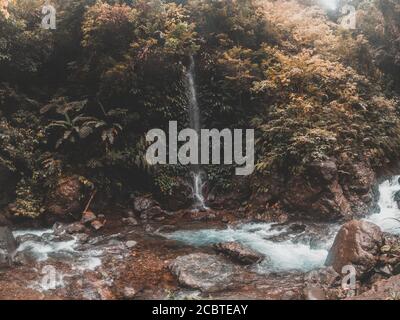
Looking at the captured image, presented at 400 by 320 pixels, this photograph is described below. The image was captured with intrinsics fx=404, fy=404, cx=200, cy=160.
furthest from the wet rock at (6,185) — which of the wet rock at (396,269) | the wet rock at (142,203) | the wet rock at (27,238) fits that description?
the wet rock at (396,269)

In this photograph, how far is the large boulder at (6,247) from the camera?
9.09 m

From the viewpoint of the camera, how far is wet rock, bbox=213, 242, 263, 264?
31.1 ft

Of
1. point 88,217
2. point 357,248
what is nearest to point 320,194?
point 357,248

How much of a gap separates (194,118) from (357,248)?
722 cm

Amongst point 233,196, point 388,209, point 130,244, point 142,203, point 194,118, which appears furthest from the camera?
point 194,118

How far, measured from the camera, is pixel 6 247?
31.1ft

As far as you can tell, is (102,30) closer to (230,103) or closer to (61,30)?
(61,30)

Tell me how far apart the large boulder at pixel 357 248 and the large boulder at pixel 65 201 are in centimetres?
705

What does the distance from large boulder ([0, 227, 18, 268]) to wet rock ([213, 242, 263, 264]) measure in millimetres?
4869

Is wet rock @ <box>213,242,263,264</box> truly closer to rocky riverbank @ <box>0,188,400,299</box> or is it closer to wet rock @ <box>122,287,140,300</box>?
rocky riverbank @ <box>0,188,400,299</box>

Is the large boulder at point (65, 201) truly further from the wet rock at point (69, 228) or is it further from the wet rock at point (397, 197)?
the wet rock at point (397, 197)

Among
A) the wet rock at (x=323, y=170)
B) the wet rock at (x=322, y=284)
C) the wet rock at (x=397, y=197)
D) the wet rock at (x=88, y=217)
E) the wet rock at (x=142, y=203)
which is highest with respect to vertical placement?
the wet rock at (x=323, y=170)

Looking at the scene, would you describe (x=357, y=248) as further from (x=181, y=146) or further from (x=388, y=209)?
(x=181, y=146)

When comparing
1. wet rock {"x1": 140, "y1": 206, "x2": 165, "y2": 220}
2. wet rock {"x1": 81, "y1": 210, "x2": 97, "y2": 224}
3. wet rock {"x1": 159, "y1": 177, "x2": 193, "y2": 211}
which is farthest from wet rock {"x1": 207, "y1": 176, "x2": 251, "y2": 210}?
wet rock {"x1": 81, "y1": 210, "x2": 97, "y2": 224}
